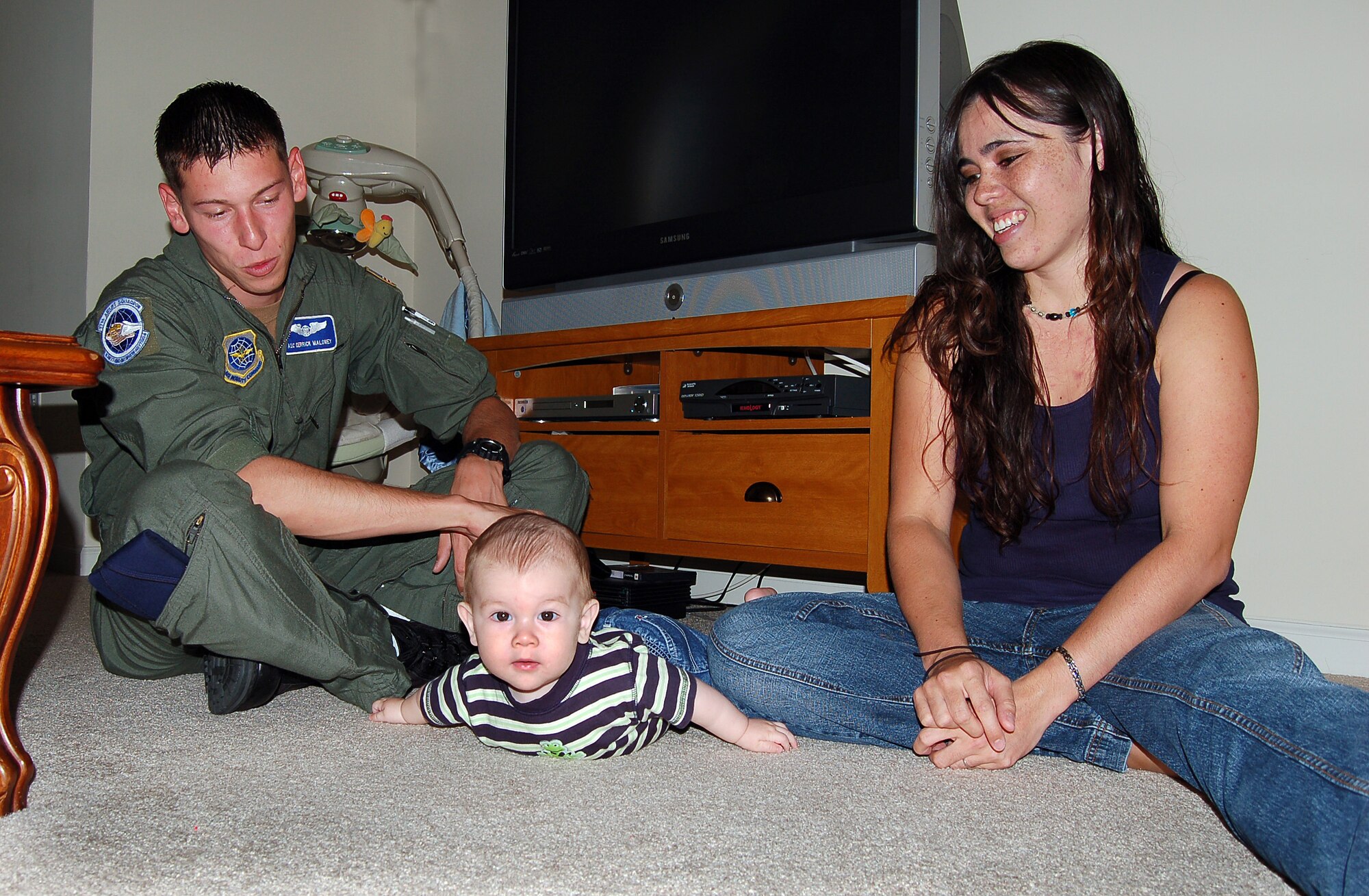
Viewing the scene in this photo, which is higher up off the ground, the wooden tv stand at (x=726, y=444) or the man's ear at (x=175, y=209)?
the man's ear at (x=175, y=209)

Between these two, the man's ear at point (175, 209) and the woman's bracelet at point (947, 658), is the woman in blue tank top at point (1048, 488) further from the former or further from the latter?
the man's ear at point (175, 209)

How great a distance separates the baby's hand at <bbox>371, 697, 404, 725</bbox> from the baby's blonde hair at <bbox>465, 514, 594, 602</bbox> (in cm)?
25

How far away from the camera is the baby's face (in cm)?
108

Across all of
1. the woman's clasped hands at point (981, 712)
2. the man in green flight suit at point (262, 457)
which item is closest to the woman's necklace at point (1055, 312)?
the woman's clasped hands at point (981, 712)

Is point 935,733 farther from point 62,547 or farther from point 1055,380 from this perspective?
point 62,547

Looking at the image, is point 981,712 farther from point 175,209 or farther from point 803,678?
point 175,209

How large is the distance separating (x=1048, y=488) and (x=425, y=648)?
885 mm

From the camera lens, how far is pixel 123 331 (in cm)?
132

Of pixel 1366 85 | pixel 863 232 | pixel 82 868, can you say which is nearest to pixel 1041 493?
pixel 863 232

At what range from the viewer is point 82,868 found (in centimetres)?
82

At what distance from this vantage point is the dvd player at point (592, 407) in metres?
2.20

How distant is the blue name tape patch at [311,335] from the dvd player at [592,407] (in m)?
0.72

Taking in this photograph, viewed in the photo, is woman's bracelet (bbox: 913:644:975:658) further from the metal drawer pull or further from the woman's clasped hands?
the metal drawer pull

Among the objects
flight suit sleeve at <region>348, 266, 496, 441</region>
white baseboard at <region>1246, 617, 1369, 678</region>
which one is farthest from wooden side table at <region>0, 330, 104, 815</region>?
white baseboard at <region>1246, 617, 1369, 678</region>
